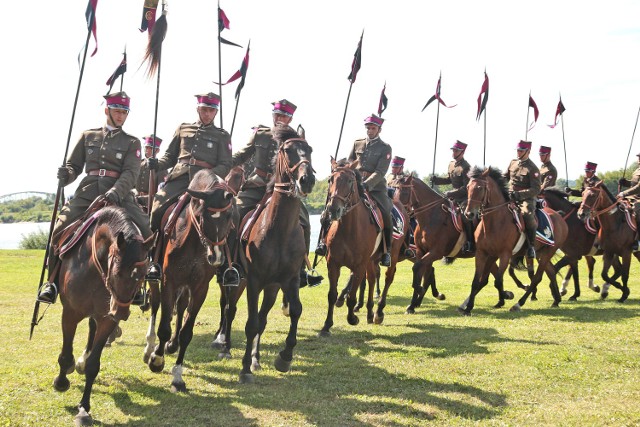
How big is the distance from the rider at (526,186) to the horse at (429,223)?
4.58ft

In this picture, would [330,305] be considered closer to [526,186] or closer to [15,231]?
[526,186]

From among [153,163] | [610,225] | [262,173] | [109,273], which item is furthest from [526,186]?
[109,273]

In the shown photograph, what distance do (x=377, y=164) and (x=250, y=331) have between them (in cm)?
517

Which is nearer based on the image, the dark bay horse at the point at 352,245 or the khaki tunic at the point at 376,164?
the dark bay horse at the point at 352,245

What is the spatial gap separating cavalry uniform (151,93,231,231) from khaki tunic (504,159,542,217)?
24.3 ft

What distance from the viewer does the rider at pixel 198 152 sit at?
29.5 ft

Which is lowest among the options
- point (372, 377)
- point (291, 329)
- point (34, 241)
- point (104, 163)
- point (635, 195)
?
point (372, 377)

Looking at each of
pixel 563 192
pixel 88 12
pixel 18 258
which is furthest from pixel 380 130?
pixel 18 258

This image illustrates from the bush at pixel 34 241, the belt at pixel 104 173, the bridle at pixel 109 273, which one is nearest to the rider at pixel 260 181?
the belt at pixel 104 173

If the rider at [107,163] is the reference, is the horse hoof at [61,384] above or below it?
below

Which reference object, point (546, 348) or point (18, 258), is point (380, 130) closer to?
point (546, 348)

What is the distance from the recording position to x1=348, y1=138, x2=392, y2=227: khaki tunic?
12.1 m

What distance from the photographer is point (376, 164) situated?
40.3 feet

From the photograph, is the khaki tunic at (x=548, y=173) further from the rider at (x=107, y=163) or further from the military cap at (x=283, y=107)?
the rider at (x=107, y=163)
